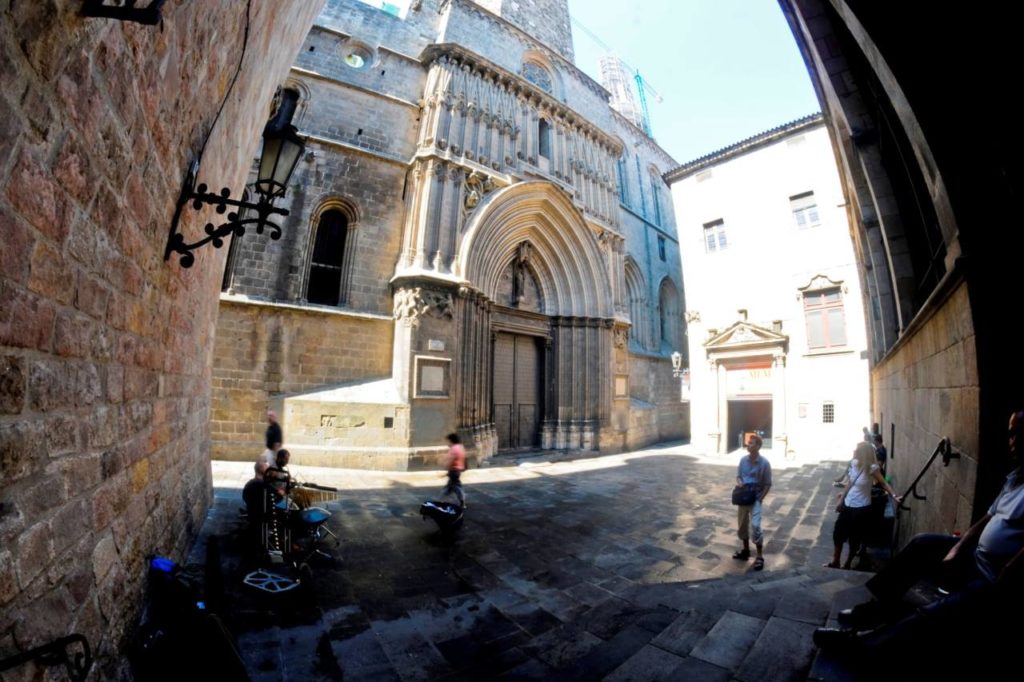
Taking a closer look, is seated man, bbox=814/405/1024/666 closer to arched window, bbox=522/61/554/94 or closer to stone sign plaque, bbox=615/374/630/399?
stone sign plaque, bbox=615/374/630/399

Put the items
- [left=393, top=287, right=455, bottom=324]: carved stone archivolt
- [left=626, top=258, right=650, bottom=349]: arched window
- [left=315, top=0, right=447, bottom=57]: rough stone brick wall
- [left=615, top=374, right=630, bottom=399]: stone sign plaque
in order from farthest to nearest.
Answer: [left=626, top=258, right=650, bottom=349]: arched window
[left=615, top=374, right=630, bottom=399]: stone sign plaque
[left=315, top=0, right=447, bottom=57]: rough stone brick wall
[left=393, top=287, right=455, bottom=324]: carved stone archivolt

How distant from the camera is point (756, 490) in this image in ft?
15.9

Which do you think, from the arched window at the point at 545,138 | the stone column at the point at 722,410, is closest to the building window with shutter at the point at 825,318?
the stone column at the point at 722,410

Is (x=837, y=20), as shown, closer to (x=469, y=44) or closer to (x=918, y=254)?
(x=918, y=254)

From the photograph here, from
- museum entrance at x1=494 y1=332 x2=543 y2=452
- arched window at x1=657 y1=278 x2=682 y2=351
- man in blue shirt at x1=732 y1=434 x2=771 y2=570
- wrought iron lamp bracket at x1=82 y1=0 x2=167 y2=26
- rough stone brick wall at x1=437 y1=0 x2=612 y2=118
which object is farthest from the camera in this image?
arched window at x1=657 y1=278 x2=682 y2=351

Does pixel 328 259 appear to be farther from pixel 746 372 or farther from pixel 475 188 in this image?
pixel 746 372

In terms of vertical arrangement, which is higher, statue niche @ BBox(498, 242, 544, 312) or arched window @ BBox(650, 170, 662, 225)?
arched window @ BBox(650, 170, 662, 225)

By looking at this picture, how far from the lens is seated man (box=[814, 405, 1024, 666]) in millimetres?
1824

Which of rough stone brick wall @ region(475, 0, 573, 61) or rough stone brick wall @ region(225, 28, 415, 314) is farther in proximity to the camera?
rough stone brick wall @ region(475, 0, 573, 61)

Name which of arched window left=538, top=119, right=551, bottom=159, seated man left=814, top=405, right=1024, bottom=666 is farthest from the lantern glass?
arched window left=538, top=119, right=551, bottom=159

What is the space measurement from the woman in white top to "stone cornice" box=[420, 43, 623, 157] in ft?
47.6

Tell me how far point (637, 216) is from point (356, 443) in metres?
18.2

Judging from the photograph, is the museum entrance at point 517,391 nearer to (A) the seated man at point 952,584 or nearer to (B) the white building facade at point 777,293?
(B) the white building facade at point 777,293

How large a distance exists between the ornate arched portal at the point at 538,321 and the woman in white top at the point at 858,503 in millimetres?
8665
